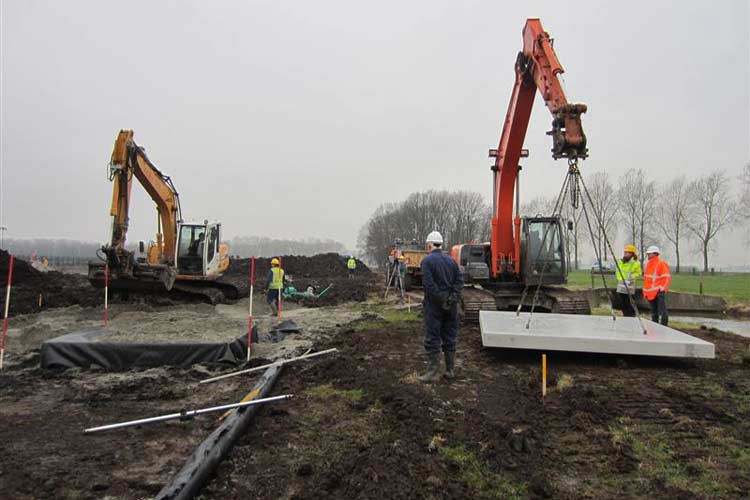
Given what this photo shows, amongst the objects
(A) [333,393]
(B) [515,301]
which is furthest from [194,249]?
(A) [333,393]

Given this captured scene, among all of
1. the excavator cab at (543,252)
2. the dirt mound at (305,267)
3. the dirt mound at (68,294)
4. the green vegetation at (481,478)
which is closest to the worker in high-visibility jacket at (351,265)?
the dirt mound at (305,267)

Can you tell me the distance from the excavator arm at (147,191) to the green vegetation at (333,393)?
29.2ft

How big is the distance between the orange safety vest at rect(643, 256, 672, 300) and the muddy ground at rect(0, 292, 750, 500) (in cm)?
223

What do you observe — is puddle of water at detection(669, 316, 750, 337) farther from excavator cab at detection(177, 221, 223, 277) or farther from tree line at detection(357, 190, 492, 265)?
tree line at detection(357, 190, 492, 265)

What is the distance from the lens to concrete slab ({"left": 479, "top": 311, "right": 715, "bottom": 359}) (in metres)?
6.10

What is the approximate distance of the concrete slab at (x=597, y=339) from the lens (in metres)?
6.10

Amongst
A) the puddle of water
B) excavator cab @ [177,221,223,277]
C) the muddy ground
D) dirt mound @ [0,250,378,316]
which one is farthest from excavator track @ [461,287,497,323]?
excavator cab @ [177,221,223,277]

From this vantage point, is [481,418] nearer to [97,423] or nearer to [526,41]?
[97,423]

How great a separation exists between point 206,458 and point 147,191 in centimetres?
1267

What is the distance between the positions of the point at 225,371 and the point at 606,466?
191 inches

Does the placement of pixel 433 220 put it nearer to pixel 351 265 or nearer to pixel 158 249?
pixel 351 265

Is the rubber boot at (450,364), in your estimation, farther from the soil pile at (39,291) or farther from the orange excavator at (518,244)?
the soil pile at (39,291)

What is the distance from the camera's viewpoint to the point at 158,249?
48.4ft

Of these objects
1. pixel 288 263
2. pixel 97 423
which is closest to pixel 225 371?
pixel 97 423
